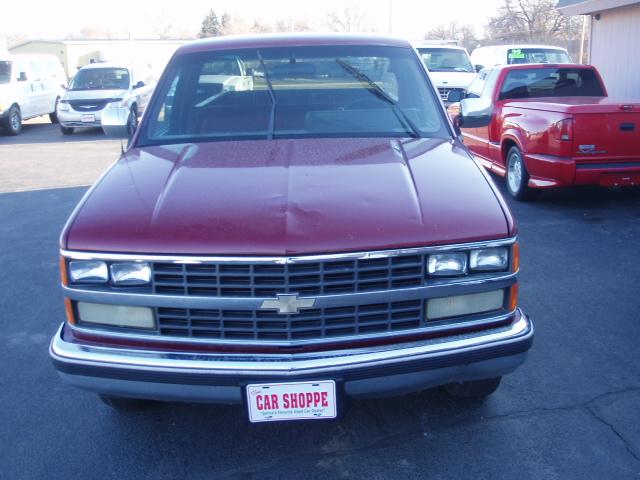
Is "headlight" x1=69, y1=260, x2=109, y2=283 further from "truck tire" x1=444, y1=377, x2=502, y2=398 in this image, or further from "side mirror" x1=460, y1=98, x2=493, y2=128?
"side mirror" x1=460, y1=98, x2=493, y2=128

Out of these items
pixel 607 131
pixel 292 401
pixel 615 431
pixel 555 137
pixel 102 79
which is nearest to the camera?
pixel 292 401

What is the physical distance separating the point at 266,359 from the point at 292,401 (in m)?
0.20

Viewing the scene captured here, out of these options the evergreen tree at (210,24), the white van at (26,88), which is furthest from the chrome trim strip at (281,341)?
the evergreen tree at (210,24)

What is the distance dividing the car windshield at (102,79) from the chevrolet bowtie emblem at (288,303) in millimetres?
15976

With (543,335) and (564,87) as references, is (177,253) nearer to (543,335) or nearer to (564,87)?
(543,335)

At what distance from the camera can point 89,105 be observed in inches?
659

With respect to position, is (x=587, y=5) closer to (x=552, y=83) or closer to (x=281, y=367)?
(x=552, y=83)

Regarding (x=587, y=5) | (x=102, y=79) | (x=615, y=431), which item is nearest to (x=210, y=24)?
(x=102, y=79)

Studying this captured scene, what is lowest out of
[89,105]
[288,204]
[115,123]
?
[89,105]

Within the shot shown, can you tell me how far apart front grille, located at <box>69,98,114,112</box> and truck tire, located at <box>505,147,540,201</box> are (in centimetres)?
1123

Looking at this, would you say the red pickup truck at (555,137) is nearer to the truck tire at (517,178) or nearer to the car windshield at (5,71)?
the truck tire at (517,178)

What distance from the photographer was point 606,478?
118 inches

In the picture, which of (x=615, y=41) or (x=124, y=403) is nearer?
(x=124, y=403)

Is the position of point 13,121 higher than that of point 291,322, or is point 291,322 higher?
point 291,322
